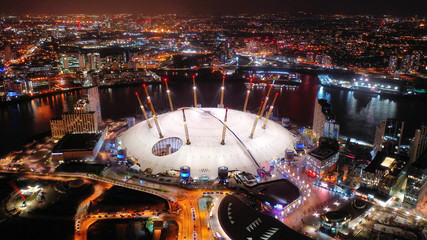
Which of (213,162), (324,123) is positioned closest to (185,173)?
(213,162)

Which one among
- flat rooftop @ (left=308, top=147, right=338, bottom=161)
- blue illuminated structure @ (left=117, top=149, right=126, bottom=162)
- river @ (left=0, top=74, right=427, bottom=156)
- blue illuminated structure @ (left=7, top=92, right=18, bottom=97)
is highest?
flat rooftop @ (left=308, top=147, right=338, bottom=161)

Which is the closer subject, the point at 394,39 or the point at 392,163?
the point at 392,163

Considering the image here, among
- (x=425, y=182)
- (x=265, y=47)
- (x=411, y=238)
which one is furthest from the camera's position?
(x=265, y=47)

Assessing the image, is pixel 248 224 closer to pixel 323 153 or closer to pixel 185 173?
pixel 185 173

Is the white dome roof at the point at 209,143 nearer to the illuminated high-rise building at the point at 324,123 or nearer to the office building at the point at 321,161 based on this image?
the office building at the point at 321,161

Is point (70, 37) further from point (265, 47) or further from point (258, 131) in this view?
point (258, 131)

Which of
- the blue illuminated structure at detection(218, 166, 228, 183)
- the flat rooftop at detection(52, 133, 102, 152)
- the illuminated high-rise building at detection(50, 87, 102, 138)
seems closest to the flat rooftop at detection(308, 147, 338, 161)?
the blue illuminated structure at detection(218, 166, 228, 183)

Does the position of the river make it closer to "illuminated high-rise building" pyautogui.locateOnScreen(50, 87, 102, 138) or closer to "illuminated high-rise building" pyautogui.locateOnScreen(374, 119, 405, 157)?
"illuminated high-rise building" pyautogui.locateOnScreen(50, 87, 102, 138)

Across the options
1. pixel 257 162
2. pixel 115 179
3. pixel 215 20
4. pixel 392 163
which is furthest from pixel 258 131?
pixel 215 20

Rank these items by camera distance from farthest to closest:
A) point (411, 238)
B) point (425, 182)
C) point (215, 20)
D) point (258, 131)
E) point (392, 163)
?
1. point (215, 20)
2. point (258, 131)
3. point (392, 163)
4. point (425, 182)
5. point (411, 238)
